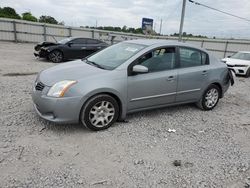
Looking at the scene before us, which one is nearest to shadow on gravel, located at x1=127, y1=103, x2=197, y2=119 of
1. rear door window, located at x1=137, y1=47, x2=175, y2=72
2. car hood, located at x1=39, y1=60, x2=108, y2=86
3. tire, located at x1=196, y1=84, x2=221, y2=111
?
tire, located at x1=196, y1=84, x2=221, y2=111

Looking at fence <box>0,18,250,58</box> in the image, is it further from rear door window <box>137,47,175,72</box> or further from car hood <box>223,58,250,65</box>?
rear door window <box>137,47,175,72</box>

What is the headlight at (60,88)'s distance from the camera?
11.3 feet

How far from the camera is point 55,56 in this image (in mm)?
11219

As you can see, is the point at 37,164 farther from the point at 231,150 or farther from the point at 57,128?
the point at 231,150

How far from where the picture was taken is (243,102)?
627 cm

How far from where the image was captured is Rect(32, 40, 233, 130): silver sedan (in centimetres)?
351

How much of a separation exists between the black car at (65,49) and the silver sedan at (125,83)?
720cm

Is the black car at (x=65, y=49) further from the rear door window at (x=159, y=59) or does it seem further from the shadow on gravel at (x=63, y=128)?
the rear door window at (x=159, y=59)

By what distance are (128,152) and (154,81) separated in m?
1.54

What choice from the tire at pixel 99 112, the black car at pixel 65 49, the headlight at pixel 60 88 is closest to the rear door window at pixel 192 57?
the tire at pixel 99 112

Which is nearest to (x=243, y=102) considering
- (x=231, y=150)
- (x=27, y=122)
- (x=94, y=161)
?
(x=231, y=150)

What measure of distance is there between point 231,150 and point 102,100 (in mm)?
2237

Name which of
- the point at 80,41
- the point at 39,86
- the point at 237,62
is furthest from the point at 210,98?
the point at 80,41

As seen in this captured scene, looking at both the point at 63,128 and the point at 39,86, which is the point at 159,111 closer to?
the point at 63,128
